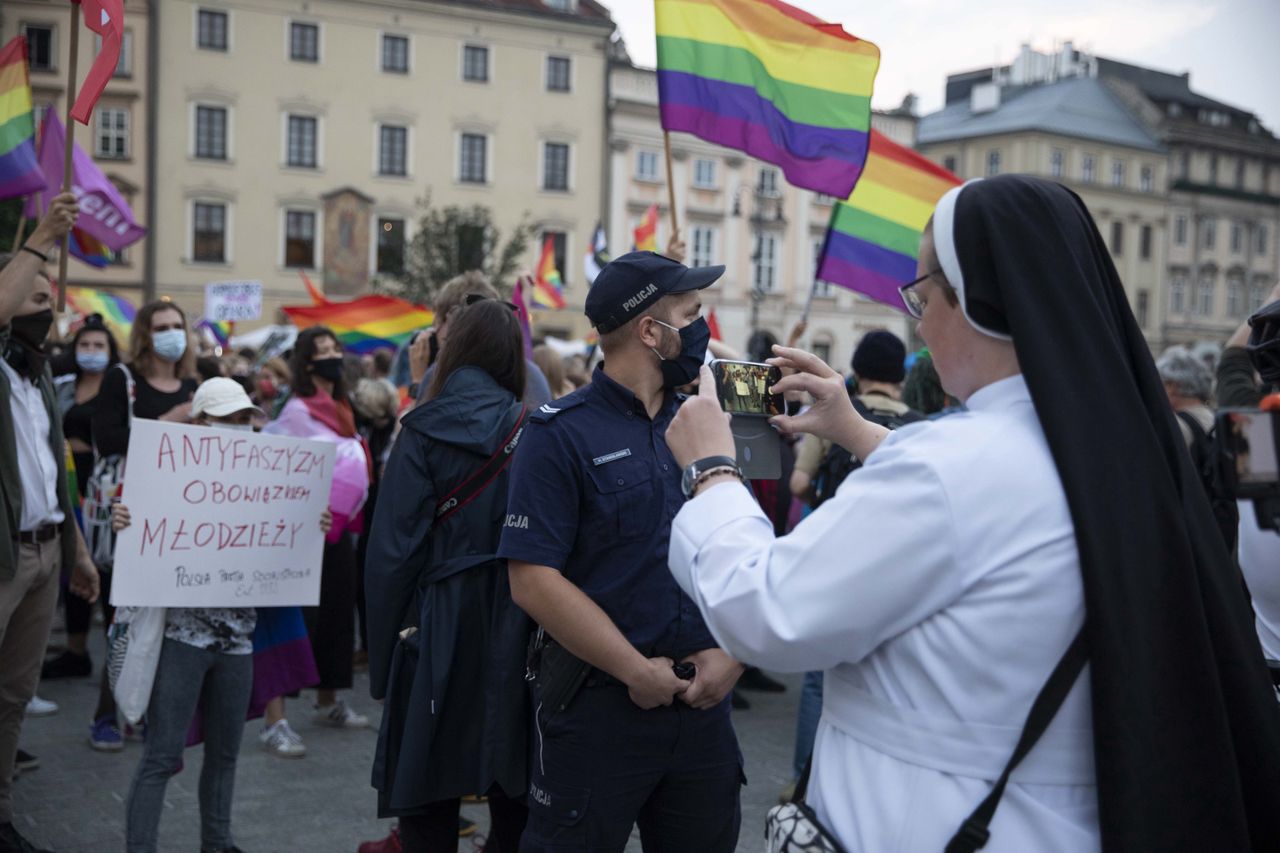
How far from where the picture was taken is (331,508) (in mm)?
6086

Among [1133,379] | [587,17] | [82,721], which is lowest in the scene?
[82,721]

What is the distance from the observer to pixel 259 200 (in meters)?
41.0

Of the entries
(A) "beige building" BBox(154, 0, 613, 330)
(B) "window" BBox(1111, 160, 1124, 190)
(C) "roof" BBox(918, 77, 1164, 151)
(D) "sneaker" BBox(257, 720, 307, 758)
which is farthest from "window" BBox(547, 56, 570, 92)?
(D) "sneaker" BBox(257, 720, 307, 758)

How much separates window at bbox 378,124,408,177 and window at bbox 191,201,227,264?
5.82 metres

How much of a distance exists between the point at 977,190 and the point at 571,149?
143 ft

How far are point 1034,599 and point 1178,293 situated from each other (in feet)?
232

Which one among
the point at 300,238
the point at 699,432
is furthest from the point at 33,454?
the point at 300,238

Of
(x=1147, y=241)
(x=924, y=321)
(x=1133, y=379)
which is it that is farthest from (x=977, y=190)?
(x=1147, y=241)

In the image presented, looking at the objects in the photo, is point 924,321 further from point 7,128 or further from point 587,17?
point 587,17

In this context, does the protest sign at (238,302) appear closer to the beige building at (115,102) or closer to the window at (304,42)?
the beige building at (115,102)

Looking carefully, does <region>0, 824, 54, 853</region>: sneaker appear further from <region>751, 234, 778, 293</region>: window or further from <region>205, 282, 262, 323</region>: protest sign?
<region>751, 234, 778, 293</region>: window

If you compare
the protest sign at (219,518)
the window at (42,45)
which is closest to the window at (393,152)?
the window at (42,45)

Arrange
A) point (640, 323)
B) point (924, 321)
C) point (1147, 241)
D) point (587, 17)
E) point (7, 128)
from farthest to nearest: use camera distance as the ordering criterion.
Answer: point (1147, 241) → point (587, 17) → point (7, 128) → point (640, 323) → point (924, 321)

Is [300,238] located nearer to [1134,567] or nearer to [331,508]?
[331,508]
